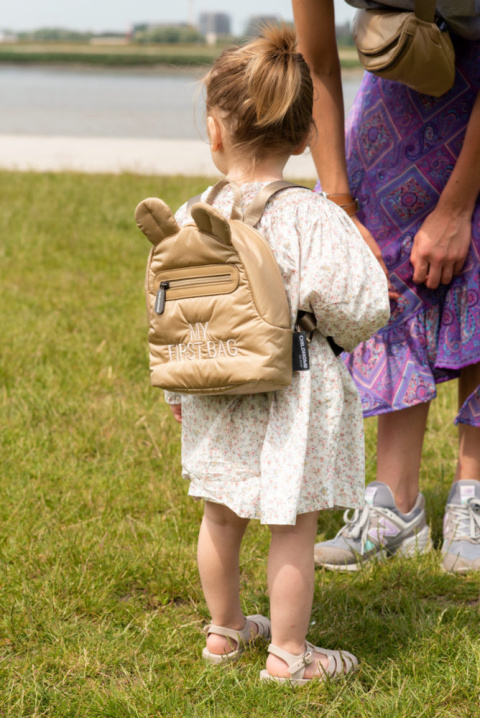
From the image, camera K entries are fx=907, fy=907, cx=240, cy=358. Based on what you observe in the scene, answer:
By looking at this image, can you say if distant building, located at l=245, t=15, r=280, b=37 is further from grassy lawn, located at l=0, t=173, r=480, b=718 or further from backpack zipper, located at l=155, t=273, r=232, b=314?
grassy lawn, located at l=0, t=173, r=480, b=718

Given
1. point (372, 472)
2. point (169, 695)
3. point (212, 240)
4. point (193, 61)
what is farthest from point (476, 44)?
point (169, 695)

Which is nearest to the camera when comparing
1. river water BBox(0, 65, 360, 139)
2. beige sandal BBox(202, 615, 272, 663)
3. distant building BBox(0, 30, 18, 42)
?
beige sandal BBox(202, 615, 272, 663)

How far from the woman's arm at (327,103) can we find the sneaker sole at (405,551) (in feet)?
2.69

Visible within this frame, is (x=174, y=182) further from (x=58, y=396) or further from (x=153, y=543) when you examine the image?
(x=153, y=543)

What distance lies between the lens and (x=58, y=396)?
11.8 feet

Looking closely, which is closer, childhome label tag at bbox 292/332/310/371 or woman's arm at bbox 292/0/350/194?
childhome label tag at bbox 292/332/310/371

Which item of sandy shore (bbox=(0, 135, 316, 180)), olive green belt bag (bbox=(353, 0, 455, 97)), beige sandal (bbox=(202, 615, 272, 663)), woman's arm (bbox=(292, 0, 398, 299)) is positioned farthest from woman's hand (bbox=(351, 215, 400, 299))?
sandy shore (bbox=(0, 135, 316, 180))

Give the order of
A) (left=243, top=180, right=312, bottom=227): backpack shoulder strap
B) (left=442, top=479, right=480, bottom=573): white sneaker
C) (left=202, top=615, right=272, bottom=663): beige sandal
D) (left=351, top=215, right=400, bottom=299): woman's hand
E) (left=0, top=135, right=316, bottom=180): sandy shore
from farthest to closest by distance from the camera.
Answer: (left=0, top=135, right=316, bottom=180): sandy shore → (left=442, top=479, right=480, bottom=573): white sneaker → (left=351, top=215, right=400, bottom=299): woman's hand → (left=202, top=615, right=272, bottom=663): beige sandal → (left=243, top=180, right=312, bottom=227): backpack shoulder strap

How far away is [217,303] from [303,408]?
27cm

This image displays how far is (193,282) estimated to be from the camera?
1.80 metres

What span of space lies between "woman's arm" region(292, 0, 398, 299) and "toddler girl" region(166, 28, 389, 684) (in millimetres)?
430

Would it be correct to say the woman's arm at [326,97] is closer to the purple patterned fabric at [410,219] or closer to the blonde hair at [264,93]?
the purple patterned fabric at [410,219]

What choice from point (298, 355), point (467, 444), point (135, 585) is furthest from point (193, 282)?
point (467, 444)

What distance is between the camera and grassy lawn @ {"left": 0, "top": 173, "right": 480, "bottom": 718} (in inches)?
74.9
